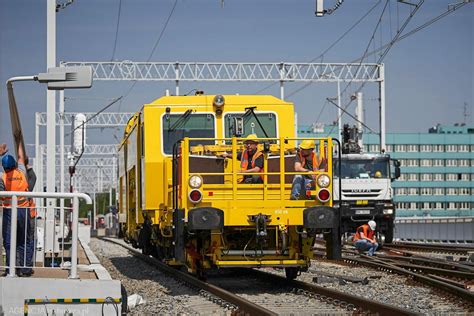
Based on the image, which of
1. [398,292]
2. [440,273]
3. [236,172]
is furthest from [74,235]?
[440,273]

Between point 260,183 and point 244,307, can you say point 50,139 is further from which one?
point 244,307

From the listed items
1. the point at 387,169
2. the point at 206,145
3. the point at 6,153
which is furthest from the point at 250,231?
the point at 387,169

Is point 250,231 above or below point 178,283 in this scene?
above

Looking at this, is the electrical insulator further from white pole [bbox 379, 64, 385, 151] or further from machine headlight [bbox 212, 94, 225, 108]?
white pole [bbox 379, 64, 385, 151]

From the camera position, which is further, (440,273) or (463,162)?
(463,162)

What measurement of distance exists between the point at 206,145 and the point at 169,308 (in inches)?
156

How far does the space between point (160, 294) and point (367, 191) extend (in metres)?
17.7

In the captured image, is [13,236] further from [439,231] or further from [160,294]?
[439,231]

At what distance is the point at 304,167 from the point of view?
14250 mm

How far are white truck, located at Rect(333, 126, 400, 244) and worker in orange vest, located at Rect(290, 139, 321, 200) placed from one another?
1656 cm

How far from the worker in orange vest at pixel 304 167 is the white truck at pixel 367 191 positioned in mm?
16558

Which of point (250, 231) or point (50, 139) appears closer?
point (250, 231)

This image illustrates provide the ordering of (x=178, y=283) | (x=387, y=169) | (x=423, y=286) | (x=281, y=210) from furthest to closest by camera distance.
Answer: (x=387, y=169)
(x=178, y=283)
(x=423, y=286)
(x=281, y=210)

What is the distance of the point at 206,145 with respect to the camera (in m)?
15.5
